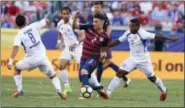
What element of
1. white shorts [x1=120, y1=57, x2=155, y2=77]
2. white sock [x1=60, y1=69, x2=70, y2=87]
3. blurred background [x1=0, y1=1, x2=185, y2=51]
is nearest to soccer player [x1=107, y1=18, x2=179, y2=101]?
white shorts [x1=120, y1=57, x2=155, y2=77]

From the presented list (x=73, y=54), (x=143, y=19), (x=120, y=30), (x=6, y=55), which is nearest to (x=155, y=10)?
(x=143, y=19)

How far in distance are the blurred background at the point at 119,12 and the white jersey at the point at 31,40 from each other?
1360 cm

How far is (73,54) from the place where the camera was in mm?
19219

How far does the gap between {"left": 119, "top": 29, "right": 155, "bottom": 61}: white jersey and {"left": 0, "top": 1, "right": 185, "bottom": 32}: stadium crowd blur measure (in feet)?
44.7

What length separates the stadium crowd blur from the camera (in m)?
31.4

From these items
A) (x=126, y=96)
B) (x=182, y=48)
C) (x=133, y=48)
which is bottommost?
(x=182, y=48)

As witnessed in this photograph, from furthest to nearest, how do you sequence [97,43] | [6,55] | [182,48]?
[182,48] < [6,55] < [97,43]

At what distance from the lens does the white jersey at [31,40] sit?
652 inches

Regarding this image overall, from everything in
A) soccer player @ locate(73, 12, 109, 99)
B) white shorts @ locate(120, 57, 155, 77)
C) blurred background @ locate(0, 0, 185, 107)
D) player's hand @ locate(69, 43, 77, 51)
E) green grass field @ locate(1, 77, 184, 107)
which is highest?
soccer player @ locate(73, 12, 109, 99)

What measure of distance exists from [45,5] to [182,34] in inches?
268

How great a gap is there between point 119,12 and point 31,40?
16.0 m

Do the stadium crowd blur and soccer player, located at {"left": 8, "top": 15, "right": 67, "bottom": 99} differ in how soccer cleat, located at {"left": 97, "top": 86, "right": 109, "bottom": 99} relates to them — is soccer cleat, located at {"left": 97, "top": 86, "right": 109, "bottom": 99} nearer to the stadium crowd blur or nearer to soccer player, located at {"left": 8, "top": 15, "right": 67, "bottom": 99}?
soccer player, located at {"left": 8, "top": 15, "right": 67, "bottom": 99}

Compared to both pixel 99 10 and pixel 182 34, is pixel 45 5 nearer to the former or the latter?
pixel 182 34

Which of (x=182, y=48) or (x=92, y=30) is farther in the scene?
(x=182, y=48)
